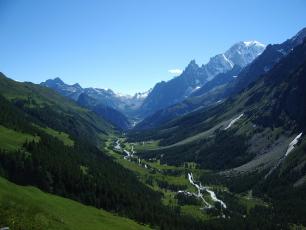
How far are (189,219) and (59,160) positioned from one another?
5256cm

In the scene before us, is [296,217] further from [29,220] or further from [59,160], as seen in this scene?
[29,220]

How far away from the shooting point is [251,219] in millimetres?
186500

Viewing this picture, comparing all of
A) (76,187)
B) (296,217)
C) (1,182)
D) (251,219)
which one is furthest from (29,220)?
(296,217)

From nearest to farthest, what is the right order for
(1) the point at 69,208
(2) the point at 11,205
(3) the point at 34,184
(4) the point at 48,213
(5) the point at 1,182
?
(2) the point at 11,205 → (4) the point at 48,213 → (5) the point at 1,182 → (1) the point at 69,208 → (3) the point at 34,184

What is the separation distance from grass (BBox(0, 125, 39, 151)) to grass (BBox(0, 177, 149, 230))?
31.2m

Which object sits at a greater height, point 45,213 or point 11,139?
point 11,139

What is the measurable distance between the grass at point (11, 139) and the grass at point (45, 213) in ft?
102

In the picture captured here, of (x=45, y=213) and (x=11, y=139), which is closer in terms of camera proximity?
(x=45, y=213)

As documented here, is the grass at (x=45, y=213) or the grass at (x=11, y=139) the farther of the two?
the grass at (x=11, y=139)

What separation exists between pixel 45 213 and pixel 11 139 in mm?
75896

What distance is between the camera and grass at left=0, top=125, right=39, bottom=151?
541 feet

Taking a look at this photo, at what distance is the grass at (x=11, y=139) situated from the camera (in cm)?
16504

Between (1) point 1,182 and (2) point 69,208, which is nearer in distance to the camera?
(1) point 1,182

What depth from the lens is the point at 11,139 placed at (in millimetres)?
178500
